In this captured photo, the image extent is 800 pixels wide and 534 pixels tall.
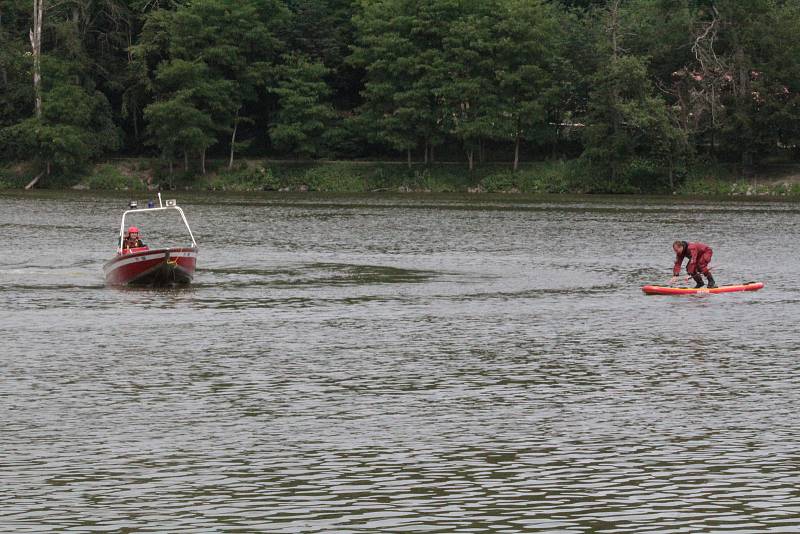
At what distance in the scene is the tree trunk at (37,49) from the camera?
113812 mm

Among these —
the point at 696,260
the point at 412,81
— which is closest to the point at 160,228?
the point at 696,260

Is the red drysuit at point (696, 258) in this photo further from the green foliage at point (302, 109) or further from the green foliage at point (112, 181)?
the green foliage at point (112, 181)

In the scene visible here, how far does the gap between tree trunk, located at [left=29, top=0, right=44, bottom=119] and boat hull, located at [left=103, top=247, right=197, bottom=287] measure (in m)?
74.3

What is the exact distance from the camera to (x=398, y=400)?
76.1ft

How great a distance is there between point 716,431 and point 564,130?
90740 millimetres

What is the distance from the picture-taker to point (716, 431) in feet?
68.3

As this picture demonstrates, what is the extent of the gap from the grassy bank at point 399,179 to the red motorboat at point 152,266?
6833 cm

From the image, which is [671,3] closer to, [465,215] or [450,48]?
[450,48]

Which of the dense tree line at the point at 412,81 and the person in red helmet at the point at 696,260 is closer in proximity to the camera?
the person in red helmet at the point at 696,260

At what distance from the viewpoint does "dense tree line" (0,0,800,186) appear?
4080 inches

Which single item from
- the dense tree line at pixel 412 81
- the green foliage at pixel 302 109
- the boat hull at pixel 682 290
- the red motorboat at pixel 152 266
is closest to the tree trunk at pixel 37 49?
the dense tree line at pixel 412 81

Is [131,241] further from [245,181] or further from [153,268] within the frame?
[245,181]

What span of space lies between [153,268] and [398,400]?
19.1 m

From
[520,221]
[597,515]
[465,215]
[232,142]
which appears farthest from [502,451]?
[232,142]
